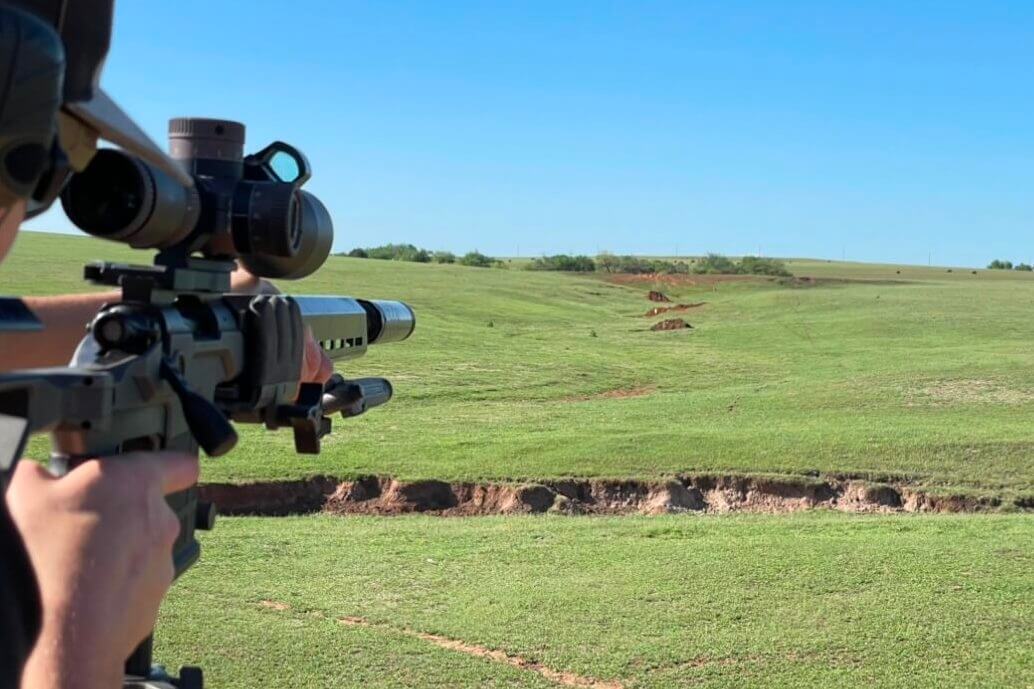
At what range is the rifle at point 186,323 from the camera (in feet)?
A: 5.61

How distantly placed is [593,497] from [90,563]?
9007 mm

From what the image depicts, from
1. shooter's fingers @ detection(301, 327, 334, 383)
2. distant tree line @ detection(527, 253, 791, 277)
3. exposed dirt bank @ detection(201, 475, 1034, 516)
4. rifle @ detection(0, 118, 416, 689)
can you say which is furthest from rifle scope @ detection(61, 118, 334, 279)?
distant tree line @ detection(527, 253, 791, 277)

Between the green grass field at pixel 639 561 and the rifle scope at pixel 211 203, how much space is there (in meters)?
2.69

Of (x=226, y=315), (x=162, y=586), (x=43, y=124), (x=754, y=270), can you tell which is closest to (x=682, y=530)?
(x=226, y=315)

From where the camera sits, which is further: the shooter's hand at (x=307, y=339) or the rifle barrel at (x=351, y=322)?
the rifle barrel at (x=351, y=322)

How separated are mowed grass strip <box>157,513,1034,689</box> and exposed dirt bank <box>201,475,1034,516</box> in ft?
5.29

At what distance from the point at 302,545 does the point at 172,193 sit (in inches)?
209

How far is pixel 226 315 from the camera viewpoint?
2453mm

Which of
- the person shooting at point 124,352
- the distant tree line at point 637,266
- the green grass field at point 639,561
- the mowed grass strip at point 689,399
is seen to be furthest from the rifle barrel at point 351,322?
the distant tree line at point 637,266

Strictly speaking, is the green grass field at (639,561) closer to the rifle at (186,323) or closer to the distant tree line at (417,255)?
the rifle at (186,323)

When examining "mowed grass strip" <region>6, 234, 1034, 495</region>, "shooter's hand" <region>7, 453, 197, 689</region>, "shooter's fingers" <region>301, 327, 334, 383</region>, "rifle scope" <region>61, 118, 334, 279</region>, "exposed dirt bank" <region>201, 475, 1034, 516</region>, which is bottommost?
"exposed dirt bank" <region>201, 475, 1034, 516</region>

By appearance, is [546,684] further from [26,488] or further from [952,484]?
[952,484]

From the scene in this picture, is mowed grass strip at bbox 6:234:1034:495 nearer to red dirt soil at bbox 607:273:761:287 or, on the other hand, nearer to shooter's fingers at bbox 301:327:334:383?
shooter's fingers at bbox 301:327:334:383

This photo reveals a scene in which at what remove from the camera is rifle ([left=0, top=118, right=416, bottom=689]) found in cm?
171
